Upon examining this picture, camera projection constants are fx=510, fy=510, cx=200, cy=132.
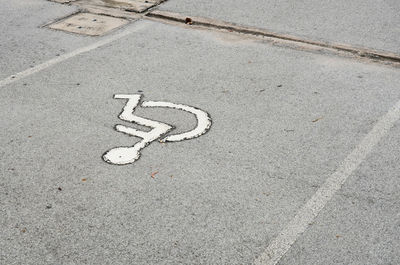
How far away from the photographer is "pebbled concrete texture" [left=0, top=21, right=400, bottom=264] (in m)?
4.13

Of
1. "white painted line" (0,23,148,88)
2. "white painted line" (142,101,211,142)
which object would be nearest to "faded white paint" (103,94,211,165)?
"white painted line" (142,101,211,142)

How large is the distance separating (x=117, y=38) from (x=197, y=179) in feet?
13.3

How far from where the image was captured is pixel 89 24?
8.66 m

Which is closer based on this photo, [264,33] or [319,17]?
[264,33]

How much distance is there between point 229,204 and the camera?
4473 millimetres

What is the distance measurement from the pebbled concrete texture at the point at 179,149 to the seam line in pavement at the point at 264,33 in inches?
12.4

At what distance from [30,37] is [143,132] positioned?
3.71 meters

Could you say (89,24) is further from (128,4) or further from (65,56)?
(65,56)

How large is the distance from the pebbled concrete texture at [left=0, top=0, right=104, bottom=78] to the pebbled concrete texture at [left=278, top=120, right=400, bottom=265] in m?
4.84

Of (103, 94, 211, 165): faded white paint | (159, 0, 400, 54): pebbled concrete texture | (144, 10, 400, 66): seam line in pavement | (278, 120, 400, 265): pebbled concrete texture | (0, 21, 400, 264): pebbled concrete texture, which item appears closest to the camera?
(278, 120, 400, 265): pebbled concrete texture

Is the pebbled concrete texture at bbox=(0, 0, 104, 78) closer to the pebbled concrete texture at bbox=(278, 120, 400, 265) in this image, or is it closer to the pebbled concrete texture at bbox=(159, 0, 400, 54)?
the pebbled concrete texture at bbox=(159, 0, 400, 54)

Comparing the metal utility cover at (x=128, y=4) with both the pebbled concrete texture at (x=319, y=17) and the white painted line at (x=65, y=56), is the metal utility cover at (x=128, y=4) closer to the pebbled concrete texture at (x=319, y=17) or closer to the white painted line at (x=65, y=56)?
the pebbled concrete texture at (x=319, y=17)

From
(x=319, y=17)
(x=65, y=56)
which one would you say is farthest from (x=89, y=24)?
(x=319, y=17)

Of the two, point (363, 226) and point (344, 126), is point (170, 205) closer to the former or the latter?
point (363, 226)
